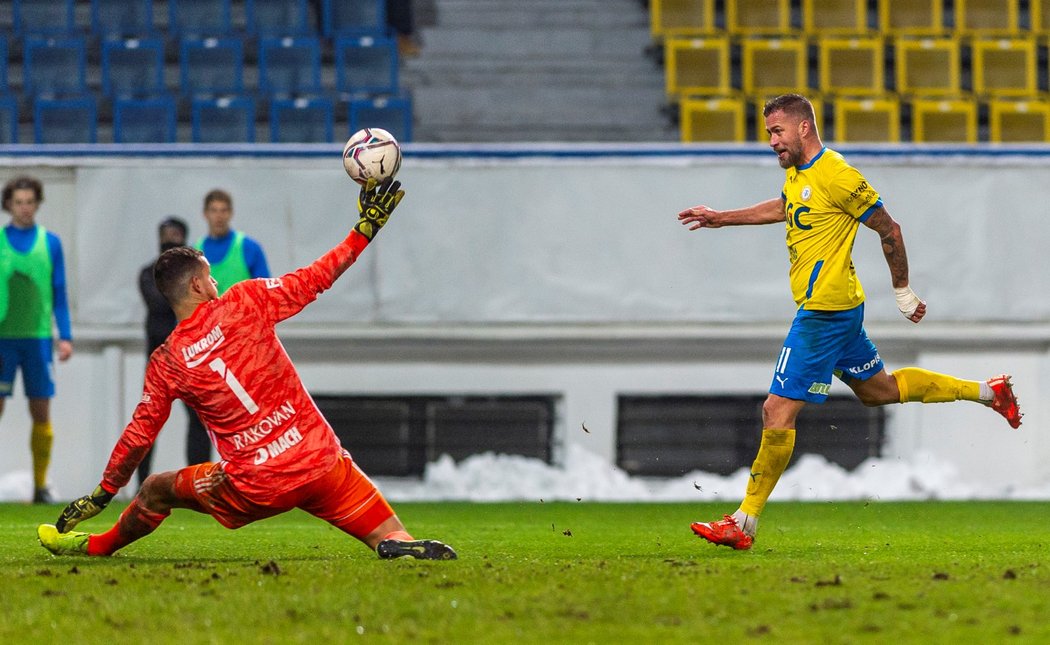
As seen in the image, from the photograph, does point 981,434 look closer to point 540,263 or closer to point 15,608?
point 540,263

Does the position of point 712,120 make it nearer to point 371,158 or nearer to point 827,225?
point 827,225

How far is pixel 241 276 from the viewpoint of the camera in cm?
907

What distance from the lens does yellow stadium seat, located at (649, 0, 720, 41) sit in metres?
17.2

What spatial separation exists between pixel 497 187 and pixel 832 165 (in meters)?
4.49

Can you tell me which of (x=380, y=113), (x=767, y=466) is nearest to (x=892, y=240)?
(x=767, y=466)

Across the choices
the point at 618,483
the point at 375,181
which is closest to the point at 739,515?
the point at 375,181

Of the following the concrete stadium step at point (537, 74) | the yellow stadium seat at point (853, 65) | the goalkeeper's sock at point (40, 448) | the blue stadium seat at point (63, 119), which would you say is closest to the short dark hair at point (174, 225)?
the goalkeeper's sock at point (40, 448)

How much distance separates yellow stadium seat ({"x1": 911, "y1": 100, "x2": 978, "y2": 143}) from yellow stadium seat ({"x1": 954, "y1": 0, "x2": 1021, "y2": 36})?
160cm

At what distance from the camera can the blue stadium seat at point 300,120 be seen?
51.7 ft

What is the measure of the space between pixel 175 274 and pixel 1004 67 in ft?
45.5

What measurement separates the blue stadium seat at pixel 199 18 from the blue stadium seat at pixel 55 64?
115 cm

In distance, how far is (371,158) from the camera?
5715mm

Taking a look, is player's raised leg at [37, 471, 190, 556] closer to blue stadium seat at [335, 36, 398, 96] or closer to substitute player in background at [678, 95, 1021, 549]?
substitute player in background at [678, 95, 1021, 549]

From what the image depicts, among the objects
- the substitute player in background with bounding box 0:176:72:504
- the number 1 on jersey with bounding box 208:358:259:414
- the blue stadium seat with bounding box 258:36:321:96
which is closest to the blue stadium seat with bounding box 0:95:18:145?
the blue stadium seat with bounding box 258:36:321:96
